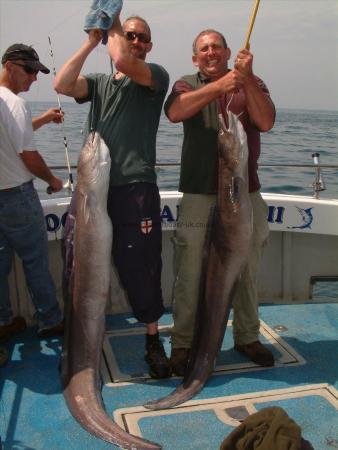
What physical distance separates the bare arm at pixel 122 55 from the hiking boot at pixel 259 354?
2.08 m

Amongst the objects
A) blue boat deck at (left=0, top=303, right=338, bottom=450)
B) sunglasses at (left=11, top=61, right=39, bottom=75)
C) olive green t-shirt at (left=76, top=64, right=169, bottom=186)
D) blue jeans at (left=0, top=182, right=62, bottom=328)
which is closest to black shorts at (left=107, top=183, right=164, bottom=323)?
olive green t-shirt at (left=76, top=64, right=169, bottom=186)

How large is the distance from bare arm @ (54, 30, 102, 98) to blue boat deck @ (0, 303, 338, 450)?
6.49ft

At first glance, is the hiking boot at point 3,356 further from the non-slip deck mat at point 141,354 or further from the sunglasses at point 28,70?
the sunglasses at point 28,70

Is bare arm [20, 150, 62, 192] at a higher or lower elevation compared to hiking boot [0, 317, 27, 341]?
higher

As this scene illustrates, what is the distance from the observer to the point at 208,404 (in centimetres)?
320

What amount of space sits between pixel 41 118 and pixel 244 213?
2.08 m

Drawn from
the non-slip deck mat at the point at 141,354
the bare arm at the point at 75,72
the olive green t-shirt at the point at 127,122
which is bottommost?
the non-slip deck mat at the point at 141,354

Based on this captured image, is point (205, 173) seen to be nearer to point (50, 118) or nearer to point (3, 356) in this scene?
point (50, 118)

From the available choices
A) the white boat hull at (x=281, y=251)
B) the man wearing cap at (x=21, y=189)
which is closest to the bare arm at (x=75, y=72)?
the man wearing cap at (x=21, y=189)

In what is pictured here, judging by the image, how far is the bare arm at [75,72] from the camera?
311cm

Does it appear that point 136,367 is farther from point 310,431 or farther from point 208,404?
point 310,431

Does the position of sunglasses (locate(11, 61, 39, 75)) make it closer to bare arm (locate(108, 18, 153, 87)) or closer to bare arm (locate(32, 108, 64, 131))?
bare arm (locate(32, 108, 64, 131))

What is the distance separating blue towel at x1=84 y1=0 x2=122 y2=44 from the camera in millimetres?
2963

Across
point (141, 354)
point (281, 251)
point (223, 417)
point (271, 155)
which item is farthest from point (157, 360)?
point (271, 155)
